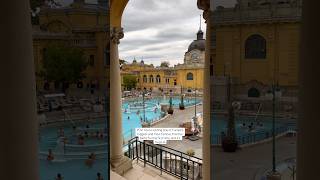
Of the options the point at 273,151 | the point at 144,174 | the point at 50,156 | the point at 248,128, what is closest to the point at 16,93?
the point at 50,156

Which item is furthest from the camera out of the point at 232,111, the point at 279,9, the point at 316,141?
the point at 232,111

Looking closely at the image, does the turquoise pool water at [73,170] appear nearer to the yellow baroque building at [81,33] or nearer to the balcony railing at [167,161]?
the yellow baroque building at [81,33]

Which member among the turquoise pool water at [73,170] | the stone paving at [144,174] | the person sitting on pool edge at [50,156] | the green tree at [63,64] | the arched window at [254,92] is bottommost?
the stone paving at [144,174]

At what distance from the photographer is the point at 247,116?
5.08 metres

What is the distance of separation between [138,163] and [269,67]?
5.51m

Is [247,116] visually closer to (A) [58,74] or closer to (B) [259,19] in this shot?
(B) [259,19]

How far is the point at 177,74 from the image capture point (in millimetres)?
50688

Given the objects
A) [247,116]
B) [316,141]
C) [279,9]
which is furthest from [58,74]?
[316,141]

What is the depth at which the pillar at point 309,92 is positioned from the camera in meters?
1.93

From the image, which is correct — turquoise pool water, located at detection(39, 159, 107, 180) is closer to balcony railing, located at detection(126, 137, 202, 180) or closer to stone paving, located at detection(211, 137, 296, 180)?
stone paving, located at detection(211, 137, 296, 180)

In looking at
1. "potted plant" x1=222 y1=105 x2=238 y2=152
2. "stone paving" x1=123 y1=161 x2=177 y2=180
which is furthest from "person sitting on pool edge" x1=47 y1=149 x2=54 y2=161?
"stone paving" x1=123 y1=161 x2=177 y2=180

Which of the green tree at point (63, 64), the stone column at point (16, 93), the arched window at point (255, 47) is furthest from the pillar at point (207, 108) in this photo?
the stone column at point (16, 93)

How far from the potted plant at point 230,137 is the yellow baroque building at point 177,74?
3209 cm

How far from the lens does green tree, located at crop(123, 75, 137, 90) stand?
178 ft
